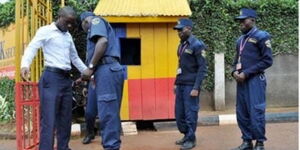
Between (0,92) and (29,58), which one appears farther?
(0,92)

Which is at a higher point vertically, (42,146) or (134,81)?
(134,81)

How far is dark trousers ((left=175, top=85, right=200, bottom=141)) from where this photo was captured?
5.49 meters

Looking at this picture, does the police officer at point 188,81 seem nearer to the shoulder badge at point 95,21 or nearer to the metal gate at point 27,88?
the shoulder badge at point 95,21

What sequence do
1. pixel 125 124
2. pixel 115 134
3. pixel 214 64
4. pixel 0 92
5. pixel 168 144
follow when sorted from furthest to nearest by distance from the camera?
pixel 214 64, pixel 0 92, pixel 125 124, pixel 168 144, pixel 115 134

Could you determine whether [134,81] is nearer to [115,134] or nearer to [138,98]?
[138,98]

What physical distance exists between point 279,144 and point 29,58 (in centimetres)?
333

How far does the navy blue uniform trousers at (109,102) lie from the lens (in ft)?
13.9

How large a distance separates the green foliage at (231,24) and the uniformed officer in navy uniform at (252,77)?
12.9ft

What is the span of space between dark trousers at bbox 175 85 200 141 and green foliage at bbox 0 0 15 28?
4.37 meters

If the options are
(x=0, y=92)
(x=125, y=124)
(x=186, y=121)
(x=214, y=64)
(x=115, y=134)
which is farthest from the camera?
(x=214, y=64)

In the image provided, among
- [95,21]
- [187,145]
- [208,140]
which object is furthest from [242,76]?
[95,21]

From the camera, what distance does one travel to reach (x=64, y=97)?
4816 mm

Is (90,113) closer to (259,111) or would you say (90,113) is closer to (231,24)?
(259,111)

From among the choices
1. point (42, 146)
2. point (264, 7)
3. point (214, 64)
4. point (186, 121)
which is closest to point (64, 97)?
point (42, 146)
